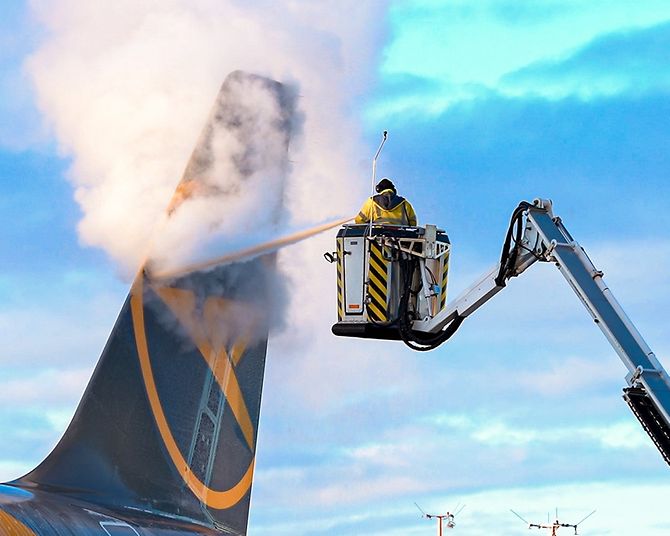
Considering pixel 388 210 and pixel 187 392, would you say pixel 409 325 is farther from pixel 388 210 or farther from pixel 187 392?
pixel 187 392

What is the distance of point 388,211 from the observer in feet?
48.1

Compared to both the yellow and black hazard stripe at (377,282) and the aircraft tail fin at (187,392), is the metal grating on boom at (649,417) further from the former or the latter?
the aircraft tail fin at (187,392)

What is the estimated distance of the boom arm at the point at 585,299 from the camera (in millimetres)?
11117

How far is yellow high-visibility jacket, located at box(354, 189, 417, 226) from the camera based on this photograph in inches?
576

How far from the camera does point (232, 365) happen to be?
14.5 metres

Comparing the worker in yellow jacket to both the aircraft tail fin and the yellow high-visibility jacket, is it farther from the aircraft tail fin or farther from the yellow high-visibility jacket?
the aircraft tail fin

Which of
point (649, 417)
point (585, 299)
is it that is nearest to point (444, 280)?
point (585, 299)

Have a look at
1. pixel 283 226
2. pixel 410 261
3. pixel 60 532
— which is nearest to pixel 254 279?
pixel 283 226

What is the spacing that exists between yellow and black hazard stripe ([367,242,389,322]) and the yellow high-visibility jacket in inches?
15.2

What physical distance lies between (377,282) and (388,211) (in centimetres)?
79

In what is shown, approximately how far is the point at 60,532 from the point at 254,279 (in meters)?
4.69

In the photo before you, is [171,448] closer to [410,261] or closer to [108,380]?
[108,380]

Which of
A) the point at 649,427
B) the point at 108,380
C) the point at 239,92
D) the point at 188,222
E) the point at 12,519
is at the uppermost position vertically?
the point at 239,92

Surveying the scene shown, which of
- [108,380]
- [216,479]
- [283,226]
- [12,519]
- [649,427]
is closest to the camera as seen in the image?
[12,519]
